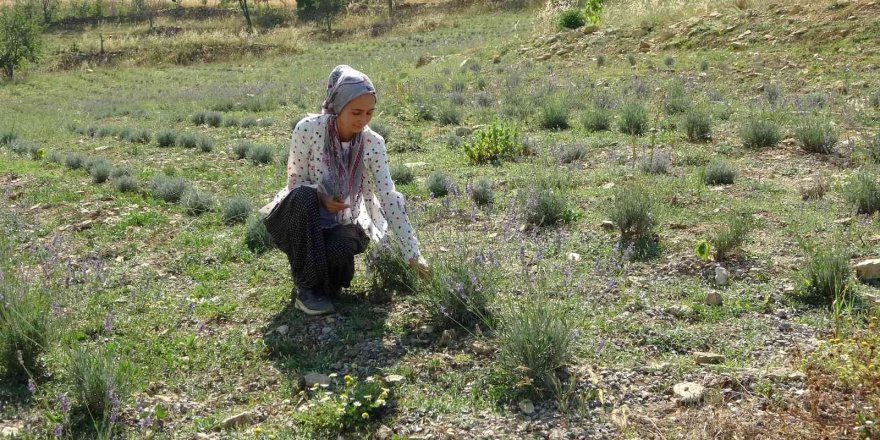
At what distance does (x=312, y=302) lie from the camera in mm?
4312

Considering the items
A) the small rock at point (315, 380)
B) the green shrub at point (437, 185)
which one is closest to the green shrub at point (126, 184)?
the green shrub at point (437, 185)

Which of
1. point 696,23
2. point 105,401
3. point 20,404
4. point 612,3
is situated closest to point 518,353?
point 105,401

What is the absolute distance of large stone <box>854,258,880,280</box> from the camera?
165 inches

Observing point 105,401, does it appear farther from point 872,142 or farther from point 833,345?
point 872,142

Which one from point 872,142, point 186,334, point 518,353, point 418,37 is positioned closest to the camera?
point 518,353

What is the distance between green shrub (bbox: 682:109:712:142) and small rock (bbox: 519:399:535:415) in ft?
19.4

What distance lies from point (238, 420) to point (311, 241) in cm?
120

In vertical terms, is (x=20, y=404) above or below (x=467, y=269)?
below

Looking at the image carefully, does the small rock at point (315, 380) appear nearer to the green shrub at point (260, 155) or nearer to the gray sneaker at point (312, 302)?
the gray sneaker at point (312, 302)

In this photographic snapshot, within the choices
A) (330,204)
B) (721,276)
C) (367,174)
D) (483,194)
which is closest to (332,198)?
(330,204)

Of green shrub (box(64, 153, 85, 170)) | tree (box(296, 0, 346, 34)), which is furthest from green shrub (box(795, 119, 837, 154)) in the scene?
tree (box(296, 0, 346, 34))

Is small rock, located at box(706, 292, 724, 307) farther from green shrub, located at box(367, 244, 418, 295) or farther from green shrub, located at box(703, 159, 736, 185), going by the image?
green shrub, located at box(703, 159, 736, 185)

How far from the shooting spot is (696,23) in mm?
14992

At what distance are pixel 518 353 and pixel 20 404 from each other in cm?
223
